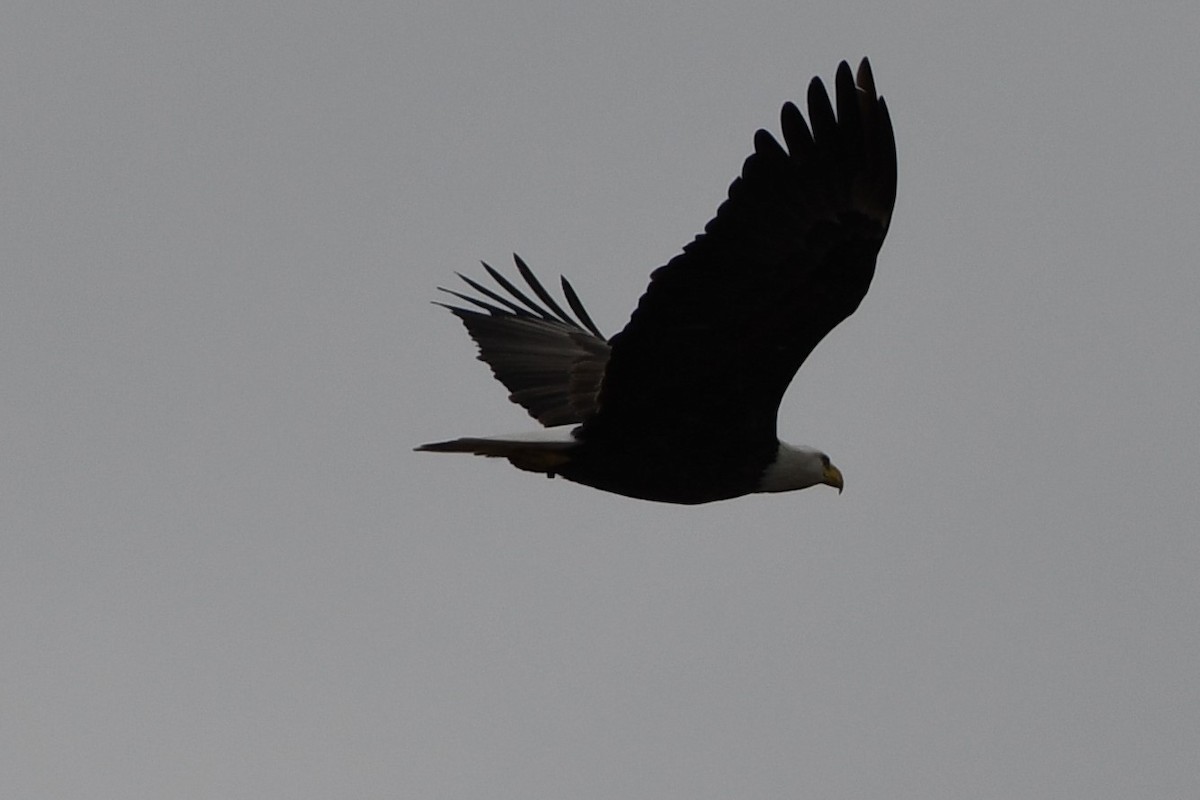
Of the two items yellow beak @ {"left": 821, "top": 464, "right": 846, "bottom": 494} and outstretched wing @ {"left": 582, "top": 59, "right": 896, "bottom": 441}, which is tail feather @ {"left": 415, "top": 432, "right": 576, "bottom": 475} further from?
yellow beak @ {"left": 821, "top": 464, "right": 846, "bottom": 494}

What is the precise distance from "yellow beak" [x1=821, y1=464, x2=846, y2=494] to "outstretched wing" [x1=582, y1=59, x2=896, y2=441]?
950mm

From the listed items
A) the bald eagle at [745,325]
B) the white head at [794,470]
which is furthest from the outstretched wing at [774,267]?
the white head at [794,470]

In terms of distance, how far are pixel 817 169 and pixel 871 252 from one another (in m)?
0.46

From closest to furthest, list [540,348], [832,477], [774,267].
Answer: [774,267] < [832,477] < [540,348]

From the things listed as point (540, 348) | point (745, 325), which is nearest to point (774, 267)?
point (745, 325)

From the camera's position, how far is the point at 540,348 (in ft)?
42.4

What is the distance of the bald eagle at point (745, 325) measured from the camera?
9.45 meters

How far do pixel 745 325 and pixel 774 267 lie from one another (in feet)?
1.20

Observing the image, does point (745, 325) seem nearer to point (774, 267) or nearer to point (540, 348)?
point (774, 267)

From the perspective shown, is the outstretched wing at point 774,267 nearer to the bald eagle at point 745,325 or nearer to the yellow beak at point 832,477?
the bald eagle at point 745,325

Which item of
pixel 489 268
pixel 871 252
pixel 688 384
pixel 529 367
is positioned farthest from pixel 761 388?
pixel 489 268

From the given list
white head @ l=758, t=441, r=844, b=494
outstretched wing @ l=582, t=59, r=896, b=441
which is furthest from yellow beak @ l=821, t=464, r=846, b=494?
outstretched wing @ l=582, t=59, r=896, b=441

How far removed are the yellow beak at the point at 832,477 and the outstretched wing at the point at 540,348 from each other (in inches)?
53.5

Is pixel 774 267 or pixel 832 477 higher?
pixel 774 267
